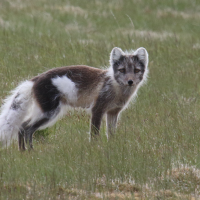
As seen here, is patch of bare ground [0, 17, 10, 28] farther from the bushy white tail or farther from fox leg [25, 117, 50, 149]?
fox leg [25, 117, 50, 149]

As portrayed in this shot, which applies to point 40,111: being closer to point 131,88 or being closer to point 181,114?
point 131,88

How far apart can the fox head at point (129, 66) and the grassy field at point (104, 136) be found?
2.36 feet

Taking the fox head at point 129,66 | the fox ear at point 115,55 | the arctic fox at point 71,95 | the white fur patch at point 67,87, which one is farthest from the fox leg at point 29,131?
the fox ear at point 115,55

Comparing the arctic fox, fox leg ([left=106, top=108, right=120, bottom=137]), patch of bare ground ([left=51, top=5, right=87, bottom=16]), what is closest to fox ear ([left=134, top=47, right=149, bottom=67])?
the arctic fox

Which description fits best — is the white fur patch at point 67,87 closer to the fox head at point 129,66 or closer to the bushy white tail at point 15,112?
the bushy white tail at point 15,112

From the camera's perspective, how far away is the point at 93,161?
15.4 ft

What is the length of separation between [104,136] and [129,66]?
3.53 ft

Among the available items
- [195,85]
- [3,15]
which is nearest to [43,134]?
[195,85]

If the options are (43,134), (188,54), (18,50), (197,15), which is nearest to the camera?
(43,134)

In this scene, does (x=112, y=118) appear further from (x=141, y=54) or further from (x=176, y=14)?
(x=176, y=14)

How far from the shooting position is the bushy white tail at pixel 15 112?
570 centimetres

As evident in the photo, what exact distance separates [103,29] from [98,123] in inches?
389

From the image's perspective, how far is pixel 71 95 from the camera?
19.8 feet

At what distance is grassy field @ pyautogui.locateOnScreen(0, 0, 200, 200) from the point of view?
4203mm
